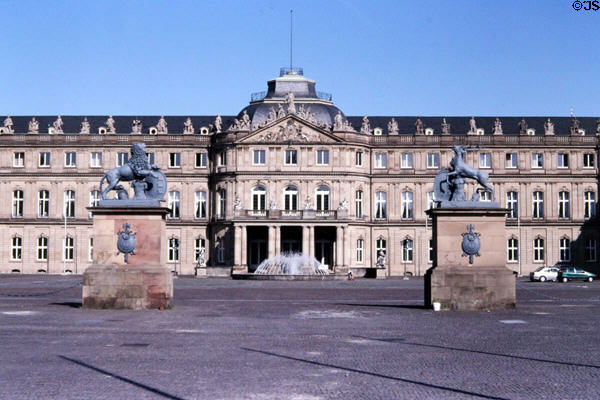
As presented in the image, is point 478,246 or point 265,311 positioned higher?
point 478,246

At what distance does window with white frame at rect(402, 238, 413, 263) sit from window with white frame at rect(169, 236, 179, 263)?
24.1 metres

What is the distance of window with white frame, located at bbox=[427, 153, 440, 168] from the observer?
99.6 metres

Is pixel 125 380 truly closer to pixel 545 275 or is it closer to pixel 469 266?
pixel 469 266

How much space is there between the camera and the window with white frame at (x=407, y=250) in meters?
98.9

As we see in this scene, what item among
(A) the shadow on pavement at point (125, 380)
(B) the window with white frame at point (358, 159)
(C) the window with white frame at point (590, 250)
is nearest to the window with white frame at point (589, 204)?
(C) the window with white frame at point (590, 250)

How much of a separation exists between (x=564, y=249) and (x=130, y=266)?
7340cm

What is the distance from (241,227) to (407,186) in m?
19.2

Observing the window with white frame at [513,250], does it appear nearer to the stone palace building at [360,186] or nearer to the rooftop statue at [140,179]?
the stone palace building at [360,186]

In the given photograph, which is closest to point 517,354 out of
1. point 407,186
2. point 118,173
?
point 118,173

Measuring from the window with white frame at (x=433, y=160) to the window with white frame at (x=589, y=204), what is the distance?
16.1 m

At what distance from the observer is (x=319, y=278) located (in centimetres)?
7844

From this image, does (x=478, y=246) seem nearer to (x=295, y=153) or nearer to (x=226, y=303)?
(x=226, y=303)

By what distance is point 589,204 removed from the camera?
99750 millimetres

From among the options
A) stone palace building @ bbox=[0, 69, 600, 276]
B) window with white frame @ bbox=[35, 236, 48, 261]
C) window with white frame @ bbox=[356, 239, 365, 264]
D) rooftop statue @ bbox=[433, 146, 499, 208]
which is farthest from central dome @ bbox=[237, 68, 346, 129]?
rooftop statue @ bbox=[433, 146, 499, 208]
